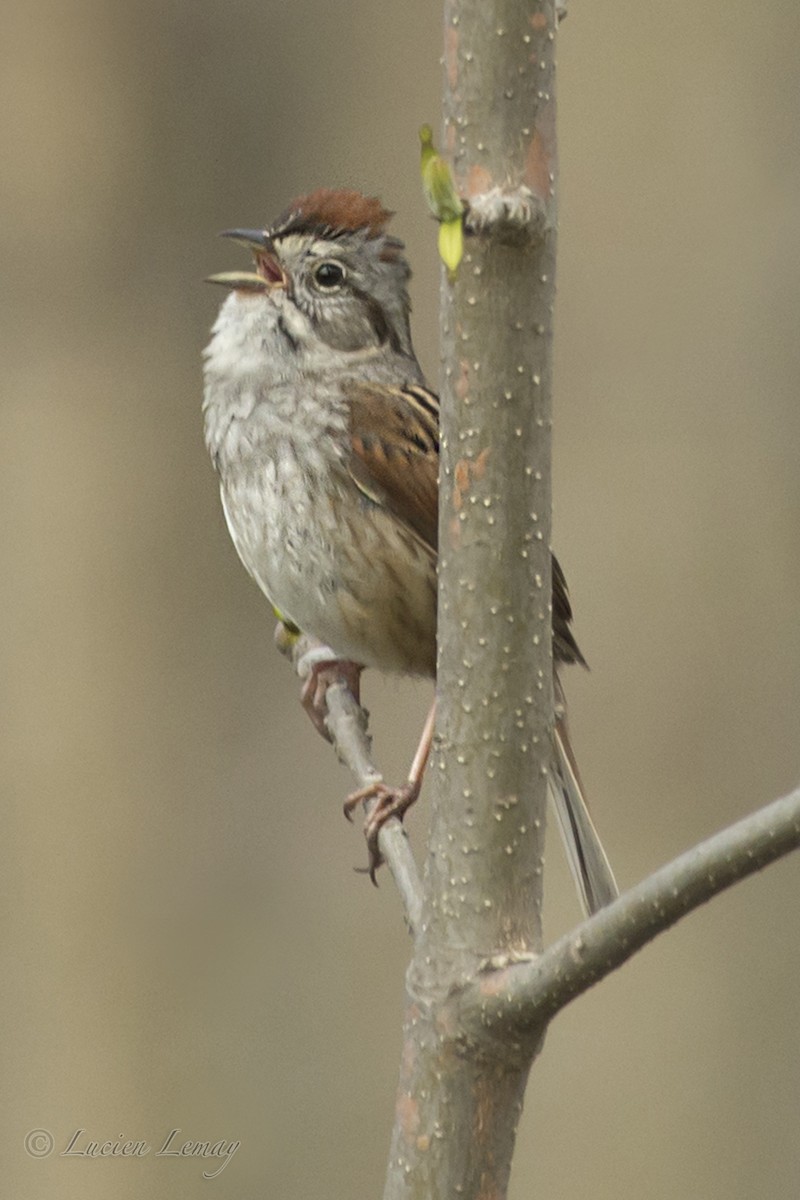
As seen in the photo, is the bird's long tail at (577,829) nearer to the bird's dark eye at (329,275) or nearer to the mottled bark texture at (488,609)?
the bird's dark eye at (329,275)

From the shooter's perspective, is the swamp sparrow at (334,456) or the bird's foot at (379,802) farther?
the swamp sparrow at (334,456)

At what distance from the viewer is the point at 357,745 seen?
2783 millimetres

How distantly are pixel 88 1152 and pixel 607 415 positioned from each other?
2.23m

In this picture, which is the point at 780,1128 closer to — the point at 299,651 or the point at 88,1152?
the point at 88,1152

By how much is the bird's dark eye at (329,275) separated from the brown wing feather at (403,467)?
216 mm

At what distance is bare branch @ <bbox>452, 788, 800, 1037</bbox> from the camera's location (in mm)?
1336

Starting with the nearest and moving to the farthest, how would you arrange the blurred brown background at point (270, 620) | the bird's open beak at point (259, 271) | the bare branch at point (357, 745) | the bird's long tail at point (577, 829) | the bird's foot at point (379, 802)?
1. the bare branch at point (357, 745)
2. the bird's foot at point (379, 802)
3. the bird's long tail at point (577, 829)
4. the bird's open beak at point (259, 271)
5. the blurred brown background at point (270, 620)

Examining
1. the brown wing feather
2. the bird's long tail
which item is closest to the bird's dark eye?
the brown wing feather

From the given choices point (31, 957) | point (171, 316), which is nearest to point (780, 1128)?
point (31, 957)

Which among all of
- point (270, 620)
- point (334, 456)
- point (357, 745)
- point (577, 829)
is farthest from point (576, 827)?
point (270, 620)

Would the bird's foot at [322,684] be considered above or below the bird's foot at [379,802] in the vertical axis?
above

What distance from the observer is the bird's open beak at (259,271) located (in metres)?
3.06

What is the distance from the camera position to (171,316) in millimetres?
4508

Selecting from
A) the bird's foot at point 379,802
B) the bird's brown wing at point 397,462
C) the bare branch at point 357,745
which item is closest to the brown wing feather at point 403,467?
the bird's brown wing at point 397,462
